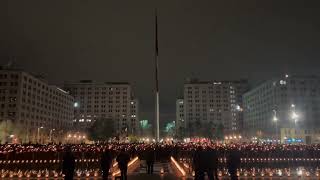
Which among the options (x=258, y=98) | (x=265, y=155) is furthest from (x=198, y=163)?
(x=258, y=98)

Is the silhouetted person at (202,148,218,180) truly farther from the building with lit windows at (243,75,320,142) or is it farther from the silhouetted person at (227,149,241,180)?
the building with lit windows at (243,75,320,142)

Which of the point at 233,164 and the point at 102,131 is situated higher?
the point at 102,131

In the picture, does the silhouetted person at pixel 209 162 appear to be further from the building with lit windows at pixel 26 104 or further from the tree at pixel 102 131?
the tree at pixel 102 131

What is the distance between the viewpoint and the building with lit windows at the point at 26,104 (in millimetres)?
138875

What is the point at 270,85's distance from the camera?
16900 centimetres

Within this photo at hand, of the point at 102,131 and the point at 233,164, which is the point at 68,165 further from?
the point at 102,131

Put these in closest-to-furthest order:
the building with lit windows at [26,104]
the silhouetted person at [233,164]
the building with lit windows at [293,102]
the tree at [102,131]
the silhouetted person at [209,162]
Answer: the silhouetted person at [209,162]
the silhouetted person at [233,164]
the building with lit windows at [26,104]
the building with lit windows at [293,102]
the tree at [102,131]

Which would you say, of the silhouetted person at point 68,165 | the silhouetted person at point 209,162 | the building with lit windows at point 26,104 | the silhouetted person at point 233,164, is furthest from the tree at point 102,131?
the silhouetted person at point 209,162

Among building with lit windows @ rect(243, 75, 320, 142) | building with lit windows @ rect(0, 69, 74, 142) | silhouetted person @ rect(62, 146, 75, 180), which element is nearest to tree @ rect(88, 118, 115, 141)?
building with lit windows @ rect(0, 69, 74, 142)

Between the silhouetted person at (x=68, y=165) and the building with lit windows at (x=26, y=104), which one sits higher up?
the building with lit windows at (x=26, y=104)

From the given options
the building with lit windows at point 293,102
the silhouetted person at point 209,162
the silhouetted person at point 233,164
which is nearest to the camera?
the silhouetted person at point 209,162

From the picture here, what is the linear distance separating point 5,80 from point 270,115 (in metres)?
107

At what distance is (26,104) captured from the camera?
148m

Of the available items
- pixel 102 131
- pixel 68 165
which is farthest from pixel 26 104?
pixel 68 165
